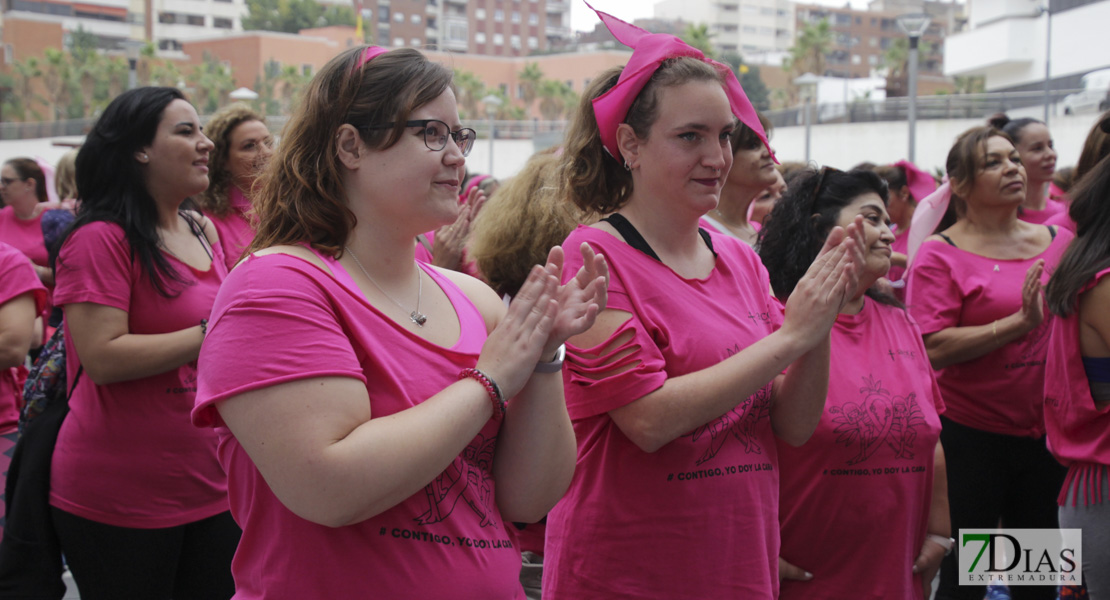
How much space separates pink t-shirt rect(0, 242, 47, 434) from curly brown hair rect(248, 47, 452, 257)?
7.47 ft

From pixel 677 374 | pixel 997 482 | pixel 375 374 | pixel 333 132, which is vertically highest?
pixel 333 132

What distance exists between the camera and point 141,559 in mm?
3000

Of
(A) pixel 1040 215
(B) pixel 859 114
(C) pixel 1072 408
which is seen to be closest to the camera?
(C) pixel 1072 408

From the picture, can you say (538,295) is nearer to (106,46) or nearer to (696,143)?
(696,143)

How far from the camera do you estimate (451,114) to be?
74.6 inches

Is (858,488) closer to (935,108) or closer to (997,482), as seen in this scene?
(997,482)

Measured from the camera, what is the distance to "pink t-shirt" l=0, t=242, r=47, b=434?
363 centimetres

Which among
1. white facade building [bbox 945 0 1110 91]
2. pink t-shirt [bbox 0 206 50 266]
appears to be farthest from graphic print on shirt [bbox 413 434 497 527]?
white facade building [bbox 945 0 1110 91]

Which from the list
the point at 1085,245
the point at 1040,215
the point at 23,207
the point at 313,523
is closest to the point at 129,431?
the point at 313,523

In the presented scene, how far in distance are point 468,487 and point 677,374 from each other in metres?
0.67

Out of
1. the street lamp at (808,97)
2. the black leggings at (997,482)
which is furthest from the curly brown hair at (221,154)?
the street lamp at (808,97)

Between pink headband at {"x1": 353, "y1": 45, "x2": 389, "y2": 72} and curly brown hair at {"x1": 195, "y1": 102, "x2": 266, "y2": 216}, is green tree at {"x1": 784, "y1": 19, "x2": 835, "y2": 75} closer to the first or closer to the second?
curly brown hair at {"x1": 195, "y1": 102, "x2": 266, "y2": 216}

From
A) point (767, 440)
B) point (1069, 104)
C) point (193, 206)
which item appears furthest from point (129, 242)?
point (1069, 104)

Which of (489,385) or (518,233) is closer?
(489,385)
